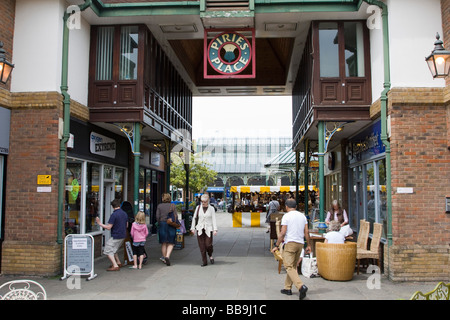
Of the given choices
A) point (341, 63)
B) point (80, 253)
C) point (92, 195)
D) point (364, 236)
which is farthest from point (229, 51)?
point (80, 253)

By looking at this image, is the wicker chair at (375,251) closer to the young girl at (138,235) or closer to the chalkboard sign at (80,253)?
the young girl at (138,235)

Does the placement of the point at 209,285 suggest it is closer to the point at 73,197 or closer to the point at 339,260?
the point at 339,260

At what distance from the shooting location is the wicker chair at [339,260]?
→ 26.0ft

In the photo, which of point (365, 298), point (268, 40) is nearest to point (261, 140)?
point (268, 40)

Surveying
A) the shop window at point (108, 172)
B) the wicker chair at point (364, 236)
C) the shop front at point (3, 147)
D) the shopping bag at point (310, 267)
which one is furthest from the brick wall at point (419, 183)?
the shop front at point (3, 147)

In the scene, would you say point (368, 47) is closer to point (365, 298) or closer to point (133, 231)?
point (365, 298)

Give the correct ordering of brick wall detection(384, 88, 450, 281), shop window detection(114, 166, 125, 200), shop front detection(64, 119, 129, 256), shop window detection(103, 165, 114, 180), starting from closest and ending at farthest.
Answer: brick wall detection(384, 88, 450, 281), shop front detection(64, 119, 129, 256), shop window detection(103, 165, 114, 180), shop window detection(114, 166, 125, 200)

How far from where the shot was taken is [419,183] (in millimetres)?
8234

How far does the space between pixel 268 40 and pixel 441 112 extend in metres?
8.51

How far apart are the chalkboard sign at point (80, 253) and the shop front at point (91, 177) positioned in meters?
1.58

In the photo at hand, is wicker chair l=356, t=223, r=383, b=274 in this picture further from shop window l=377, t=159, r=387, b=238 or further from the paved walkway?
shop window l=377, t=159, r=387, b=238

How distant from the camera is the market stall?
22047 mm

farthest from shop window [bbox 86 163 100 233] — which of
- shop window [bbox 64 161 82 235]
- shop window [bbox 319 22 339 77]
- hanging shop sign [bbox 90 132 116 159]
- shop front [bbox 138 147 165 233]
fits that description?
shop window [bbox 319 22 339 77]

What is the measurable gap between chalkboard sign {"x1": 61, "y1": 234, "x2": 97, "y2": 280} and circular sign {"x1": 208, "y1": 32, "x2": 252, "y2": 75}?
16.9 ft
